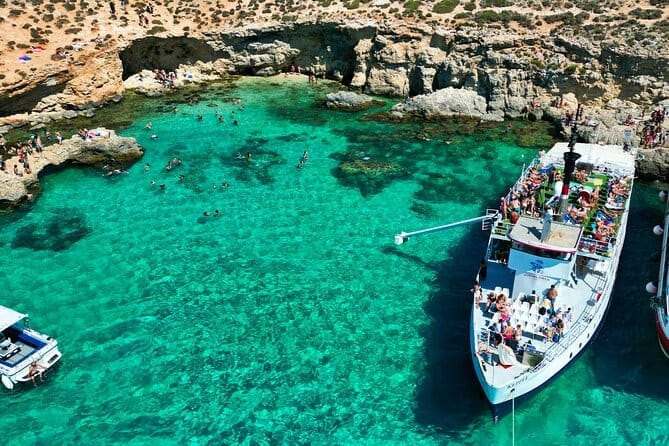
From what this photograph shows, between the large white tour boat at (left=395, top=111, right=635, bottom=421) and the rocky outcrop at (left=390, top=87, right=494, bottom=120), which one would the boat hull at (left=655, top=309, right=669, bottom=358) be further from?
the rocky outcrop at (left=390, top=87, right=494, bottom=120)

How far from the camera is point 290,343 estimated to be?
24984 millimetres

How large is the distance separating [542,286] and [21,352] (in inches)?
873

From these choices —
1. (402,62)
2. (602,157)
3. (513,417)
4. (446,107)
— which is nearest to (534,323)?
(513,417)

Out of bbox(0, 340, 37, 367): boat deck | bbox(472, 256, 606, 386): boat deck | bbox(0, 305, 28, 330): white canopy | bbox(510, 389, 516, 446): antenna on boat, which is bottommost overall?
bbox(510, 389, 516, 446): antenna on boat

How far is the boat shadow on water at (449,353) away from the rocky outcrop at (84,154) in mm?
22238

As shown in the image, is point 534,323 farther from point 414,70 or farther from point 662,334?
point 414,70

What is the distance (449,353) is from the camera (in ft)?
79.3

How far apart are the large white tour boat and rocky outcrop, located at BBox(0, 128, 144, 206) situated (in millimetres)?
27946

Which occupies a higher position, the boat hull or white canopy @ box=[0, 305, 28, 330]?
white canopy @ box=[0, 305, 28, 330]

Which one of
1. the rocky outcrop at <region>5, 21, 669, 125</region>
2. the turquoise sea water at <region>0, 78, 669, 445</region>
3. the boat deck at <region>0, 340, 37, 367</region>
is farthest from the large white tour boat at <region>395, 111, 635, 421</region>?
the rocky outcrop at <region>5, 21, 669, 125</region>

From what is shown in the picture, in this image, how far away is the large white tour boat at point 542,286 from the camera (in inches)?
829

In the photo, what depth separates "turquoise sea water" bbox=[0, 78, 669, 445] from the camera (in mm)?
21391

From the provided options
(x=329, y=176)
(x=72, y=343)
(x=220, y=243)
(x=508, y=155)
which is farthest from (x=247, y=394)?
(x=508, y=155)

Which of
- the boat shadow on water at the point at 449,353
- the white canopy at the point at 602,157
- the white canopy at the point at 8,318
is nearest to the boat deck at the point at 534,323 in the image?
the boat shadow on water at the point at 449,353
